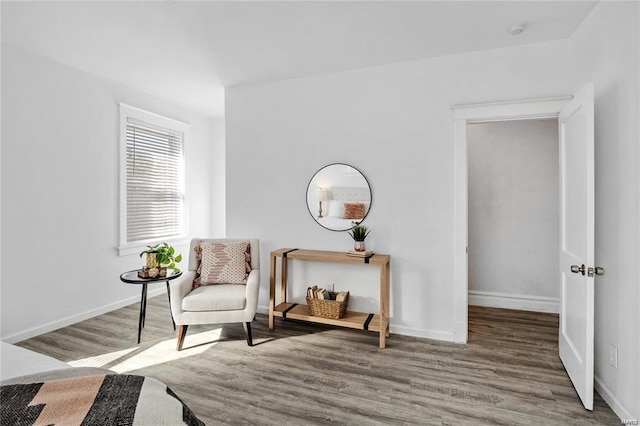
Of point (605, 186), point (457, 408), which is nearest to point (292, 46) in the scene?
point (605, 186)

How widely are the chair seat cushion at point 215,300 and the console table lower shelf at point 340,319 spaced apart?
1.79 feet

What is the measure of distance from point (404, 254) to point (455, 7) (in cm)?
203

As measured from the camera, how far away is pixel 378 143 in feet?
10.9

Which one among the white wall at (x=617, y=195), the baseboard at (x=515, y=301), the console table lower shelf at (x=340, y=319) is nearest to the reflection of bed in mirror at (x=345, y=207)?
the console table lower shelf at (x=340, y=319)

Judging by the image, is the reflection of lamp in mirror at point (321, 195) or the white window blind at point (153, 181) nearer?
the reflection of lamp in mirror at point (321, 195)

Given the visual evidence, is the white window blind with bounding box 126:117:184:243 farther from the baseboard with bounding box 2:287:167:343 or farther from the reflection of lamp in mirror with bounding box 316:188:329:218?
the reflection of lamp in mirror with bounding box 316:188:329:218

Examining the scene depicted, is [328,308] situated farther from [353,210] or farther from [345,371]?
[353,210]

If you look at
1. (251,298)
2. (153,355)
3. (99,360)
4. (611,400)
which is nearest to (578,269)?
(611,400)

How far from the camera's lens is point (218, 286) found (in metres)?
3.17

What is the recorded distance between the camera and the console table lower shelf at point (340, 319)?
3.02m

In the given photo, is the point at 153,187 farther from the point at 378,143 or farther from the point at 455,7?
the point at 455,7

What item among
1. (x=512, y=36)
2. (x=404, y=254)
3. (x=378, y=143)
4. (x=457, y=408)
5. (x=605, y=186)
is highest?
(x=512, y=36)

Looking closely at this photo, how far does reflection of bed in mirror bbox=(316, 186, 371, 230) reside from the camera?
133 inches

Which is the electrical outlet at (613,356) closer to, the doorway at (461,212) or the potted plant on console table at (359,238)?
the doorway at (461,212)
